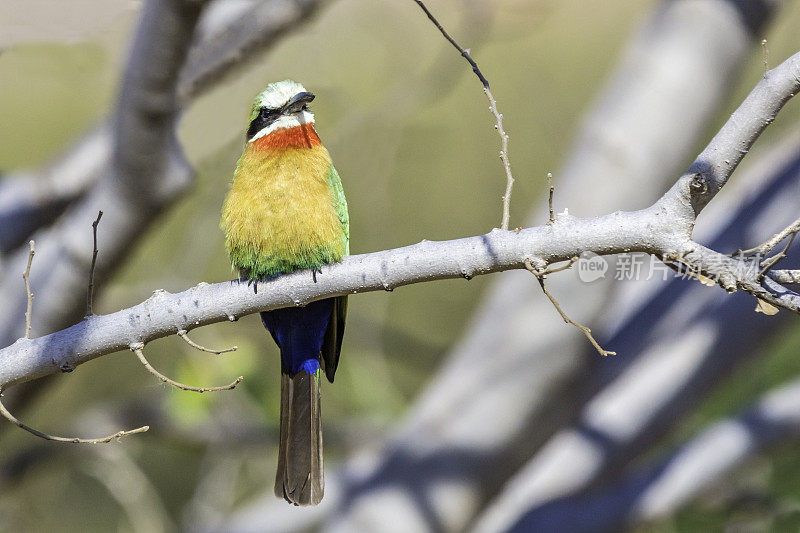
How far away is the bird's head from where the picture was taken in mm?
2818

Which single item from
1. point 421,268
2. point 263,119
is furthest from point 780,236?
point 263,119

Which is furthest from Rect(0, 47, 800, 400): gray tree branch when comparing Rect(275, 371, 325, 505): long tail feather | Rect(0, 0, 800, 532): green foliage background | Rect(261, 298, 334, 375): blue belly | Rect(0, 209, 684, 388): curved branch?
Rect(0, 0, 800, 532): green foliage background

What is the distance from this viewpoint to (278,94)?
2.96m

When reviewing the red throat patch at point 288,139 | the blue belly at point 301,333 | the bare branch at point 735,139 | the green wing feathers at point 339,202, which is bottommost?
the blue belly at point 301,333

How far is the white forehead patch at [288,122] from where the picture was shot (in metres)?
2.80

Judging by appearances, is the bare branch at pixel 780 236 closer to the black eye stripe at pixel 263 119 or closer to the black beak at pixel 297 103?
the black beak at pixel 297 103

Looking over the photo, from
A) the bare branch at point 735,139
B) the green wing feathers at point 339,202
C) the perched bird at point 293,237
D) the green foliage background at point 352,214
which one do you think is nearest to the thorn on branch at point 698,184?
the bare branch at point 735,139

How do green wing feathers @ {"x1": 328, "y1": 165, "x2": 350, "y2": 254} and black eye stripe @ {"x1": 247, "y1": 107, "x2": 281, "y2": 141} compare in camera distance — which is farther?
black eye stripe @ {"x1": 247, "y1": 107, "x2": 281, "y2": 141}

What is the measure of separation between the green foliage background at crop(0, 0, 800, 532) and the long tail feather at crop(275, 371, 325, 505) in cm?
107

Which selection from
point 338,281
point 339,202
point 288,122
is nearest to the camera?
point 338,281

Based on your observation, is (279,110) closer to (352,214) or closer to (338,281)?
(338,281)

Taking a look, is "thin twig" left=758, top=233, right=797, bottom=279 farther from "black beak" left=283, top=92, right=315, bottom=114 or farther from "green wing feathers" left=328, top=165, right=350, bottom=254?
"black beak" left=283, top=92, right=315, bottom=114

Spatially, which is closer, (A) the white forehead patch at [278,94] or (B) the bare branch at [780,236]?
(B) the bare branch at [780,236]

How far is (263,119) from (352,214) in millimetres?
3346
